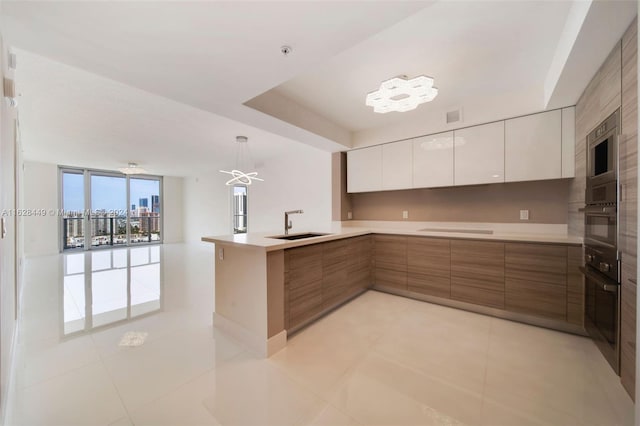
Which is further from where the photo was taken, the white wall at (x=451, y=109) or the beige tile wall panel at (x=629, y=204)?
the white wall at (x=451, y=109)

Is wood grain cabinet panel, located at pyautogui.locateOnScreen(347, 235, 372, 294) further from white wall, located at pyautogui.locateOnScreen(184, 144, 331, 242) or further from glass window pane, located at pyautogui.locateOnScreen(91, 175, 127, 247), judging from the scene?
glass window pane, located at pyautogui.locateOnScreen(91, 175, 127, 247)

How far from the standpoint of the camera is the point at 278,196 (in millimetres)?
6008

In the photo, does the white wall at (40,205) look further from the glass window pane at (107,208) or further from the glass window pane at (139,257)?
the glass window pane at (139,257)

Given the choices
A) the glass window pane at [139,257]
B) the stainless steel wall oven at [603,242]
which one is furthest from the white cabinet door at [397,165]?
the glass window pane at [139,257]

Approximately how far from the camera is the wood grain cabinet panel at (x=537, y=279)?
90.4 inches

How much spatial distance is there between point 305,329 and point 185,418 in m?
1.19

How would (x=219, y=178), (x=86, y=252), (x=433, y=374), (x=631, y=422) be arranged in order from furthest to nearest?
1. (x=219, y=178)
2. (x=86, y=252)
3. (x=433, y=374)
4. (x=631, y=422)

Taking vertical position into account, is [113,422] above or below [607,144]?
below

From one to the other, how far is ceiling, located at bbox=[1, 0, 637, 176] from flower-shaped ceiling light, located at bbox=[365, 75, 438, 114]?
0.23m

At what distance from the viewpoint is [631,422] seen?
1315mm

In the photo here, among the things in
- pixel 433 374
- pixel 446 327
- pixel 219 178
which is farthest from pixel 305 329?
pixel 219 178

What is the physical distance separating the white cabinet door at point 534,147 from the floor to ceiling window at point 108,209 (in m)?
10.0

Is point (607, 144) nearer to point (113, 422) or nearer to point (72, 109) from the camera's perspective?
point (113, 422)

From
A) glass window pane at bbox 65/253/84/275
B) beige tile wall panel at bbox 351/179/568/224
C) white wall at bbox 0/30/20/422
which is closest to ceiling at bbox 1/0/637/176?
white wall at bbox 0/30/20/422
